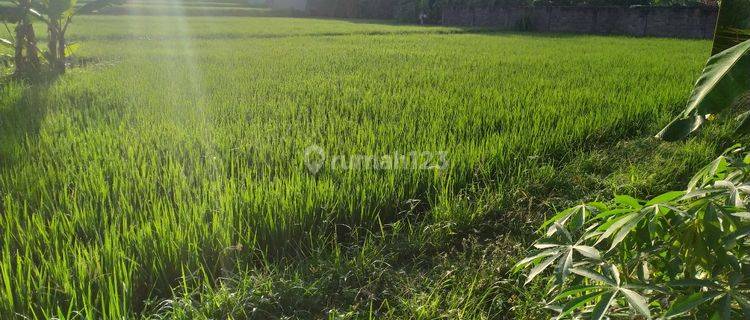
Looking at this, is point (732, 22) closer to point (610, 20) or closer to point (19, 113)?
point (19, 113)

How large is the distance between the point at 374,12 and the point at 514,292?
26142 millimetres

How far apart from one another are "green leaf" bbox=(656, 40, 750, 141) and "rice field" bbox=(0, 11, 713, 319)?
0.66 m

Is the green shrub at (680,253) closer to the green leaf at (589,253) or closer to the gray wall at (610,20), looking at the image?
the green leaf at (589,253)

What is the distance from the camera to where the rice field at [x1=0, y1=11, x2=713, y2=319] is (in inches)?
45.8

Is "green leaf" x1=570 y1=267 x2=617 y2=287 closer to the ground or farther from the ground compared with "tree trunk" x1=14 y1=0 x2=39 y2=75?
closer to the ground

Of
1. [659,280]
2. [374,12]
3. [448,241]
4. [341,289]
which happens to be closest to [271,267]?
[341,289]

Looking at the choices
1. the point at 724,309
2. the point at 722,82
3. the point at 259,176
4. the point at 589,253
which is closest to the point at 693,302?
the point at 724,309

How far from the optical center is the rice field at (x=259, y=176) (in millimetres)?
1162

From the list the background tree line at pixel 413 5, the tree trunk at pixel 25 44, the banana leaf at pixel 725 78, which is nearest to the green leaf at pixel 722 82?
the banana leaf at pixel 725 78

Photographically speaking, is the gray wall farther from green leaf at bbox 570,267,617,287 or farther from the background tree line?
green leaf at bbox 570,267,617,287

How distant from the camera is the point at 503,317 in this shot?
1.18 m

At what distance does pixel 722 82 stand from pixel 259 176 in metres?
1.50

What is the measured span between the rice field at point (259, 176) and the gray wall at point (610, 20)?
9761mm

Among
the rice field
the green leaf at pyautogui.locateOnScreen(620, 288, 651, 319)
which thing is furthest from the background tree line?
the green leaf at pyautogui.locateOnScreen(620, 288, 651, 319)
